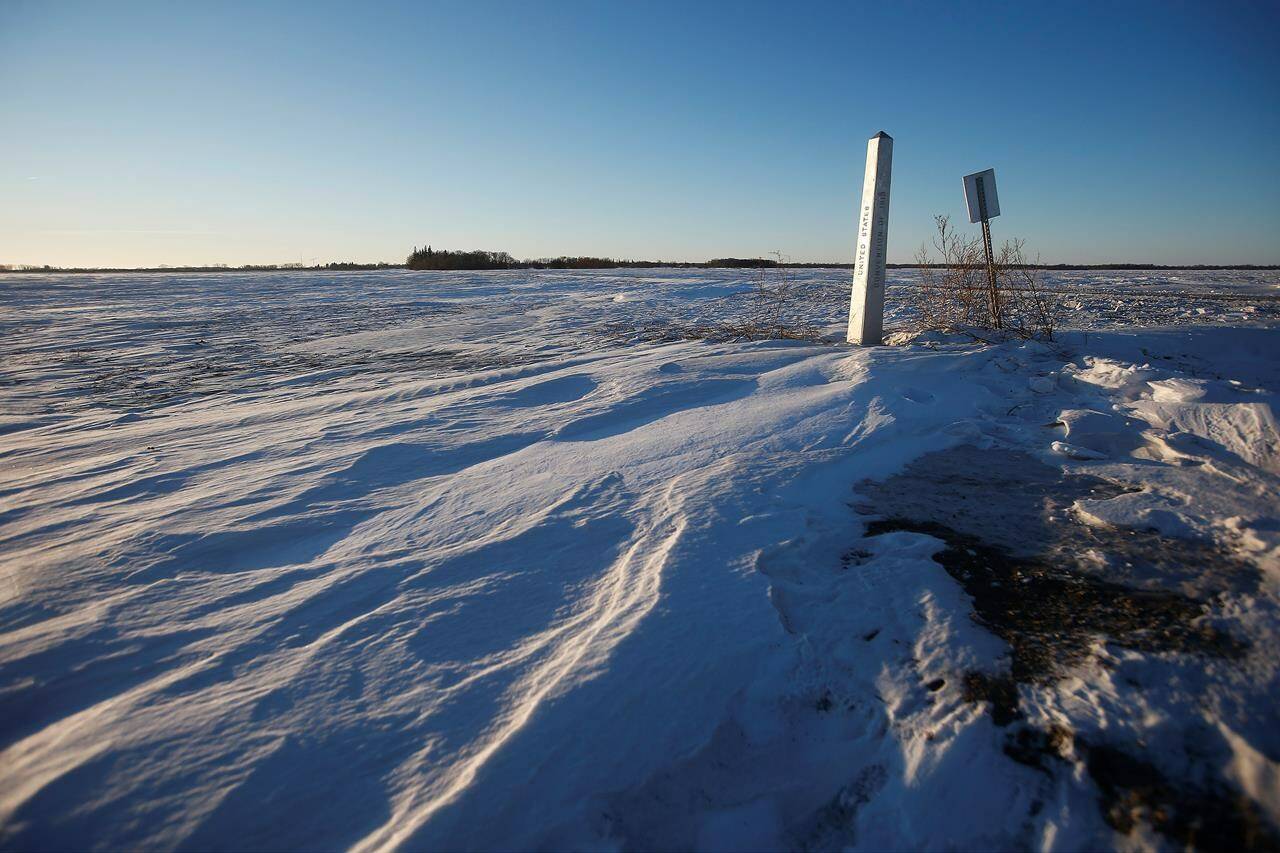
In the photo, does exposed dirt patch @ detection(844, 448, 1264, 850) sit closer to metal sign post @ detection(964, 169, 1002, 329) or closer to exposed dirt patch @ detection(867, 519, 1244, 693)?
exposed dirt patch @ detection(867, 519, 1244, 693)

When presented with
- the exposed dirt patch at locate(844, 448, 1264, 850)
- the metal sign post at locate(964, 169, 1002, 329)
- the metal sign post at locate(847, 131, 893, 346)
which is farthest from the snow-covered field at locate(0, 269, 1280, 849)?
the metal sign post at locate(964, 169, 1002, 329)

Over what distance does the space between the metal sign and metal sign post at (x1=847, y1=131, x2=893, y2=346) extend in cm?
137

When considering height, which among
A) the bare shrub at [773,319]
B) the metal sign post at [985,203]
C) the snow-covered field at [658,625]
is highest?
the metal sign post at [985,203]

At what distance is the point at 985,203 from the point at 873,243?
1756 mm

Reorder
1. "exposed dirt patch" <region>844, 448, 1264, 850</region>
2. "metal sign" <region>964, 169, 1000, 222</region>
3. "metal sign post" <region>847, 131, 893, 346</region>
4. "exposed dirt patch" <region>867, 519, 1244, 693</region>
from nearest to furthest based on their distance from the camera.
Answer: "exposed dirt patch" <region>844, 448, 1264, 850</region>
"exposed dirt patch" <region>867, 519, 1244, 693</region>
"metal sign post" <region>847, 131, 893, 346</region>
"metal sign" <region>964, 169, 1000, 222</region>

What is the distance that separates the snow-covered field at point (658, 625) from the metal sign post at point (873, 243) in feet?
6.63

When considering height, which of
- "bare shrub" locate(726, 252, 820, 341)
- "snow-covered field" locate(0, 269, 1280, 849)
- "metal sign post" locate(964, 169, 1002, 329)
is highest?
"metal sign post" locate(964, 169, 1002, 329)

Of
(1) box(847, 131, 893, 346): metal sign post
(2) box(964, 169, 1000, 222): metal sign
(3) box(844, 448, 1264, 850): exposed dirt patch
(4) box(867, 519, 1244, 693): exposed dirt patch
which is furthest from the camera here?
(2) box(964, 169, 1000, 222): metal sign

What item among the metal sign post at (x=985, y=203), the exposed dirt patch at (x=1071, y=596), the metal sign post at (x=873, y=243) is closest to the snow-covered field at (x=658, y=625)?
the exposed dirt patch at (x=1071, y=596)

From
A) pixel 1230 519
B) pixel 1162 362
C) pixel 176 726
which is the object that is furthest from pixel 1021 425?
pixel 176 726

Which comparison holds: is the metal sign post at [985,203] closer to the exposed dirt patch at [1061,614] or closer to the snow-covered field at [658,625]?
the snow-covered field at [658,625]

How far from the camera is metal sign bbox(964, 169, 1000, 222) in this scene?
6012 mm

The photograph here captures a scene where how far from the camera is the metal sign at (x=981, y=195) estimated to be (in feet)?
19.7

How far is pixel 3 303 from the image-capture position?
11.5 meters
